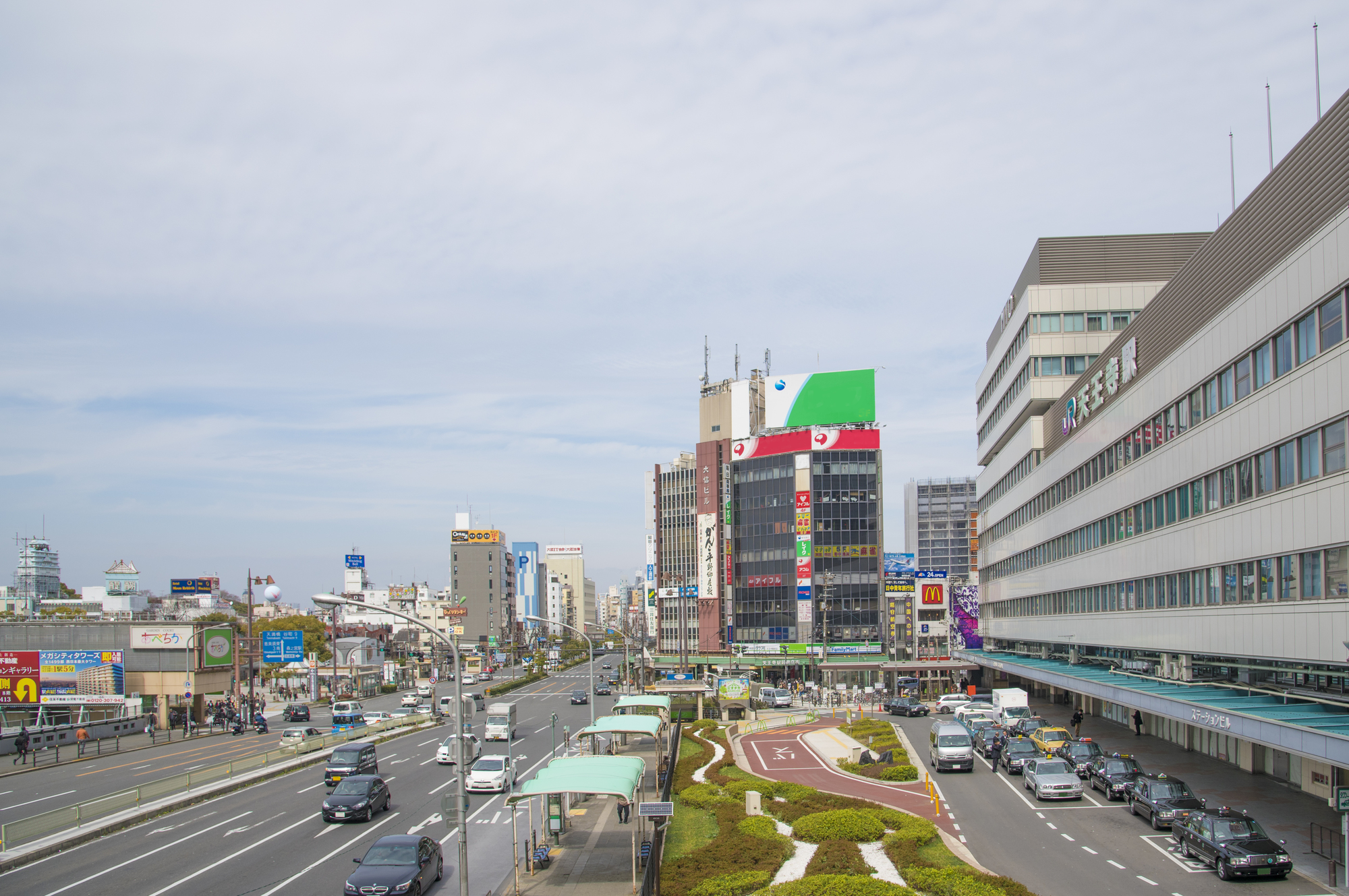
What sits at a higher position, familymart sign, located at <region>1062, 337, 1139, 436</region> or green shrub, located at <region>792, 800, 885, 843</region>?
familymart sign, located at <region>1062, 337, 1139, 436</region>

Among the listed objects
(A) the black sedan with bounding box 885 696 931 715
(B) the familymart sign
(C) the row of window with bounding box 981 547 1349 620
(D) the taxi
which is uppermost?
(B) the familymart sign

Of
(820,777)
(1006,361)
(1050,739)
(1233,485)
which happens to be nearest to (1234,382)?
(1233,485)

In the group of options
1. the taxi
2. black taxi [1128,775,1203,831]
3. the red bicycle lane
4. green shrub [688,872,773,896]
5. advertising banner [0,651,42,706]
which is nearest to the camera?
green shrub [688,872,773,896]

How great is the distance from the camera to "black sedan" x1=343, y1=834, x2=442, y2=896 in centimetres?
2267

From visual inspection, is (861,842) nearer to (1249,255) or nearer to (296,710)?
(1249,255)

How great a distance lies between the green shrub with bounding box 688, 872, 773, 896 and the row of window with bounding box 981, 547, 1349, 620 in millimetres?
18552

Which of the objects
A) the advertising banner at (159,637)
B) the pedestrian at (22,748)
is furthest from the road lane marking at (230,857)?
the advertising banner at (159,637)

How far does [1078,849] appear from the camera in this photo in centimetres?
2839

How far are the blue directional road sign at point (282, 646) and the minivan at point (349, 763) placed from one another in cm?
4842

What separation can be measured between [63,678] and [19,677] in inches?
132

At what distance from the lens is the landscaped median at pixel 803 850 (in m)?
22.9

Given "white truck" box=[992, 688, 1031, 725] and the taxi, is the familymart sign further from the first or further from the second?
the taxi

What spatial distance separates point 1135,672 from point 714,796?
25.1 meters

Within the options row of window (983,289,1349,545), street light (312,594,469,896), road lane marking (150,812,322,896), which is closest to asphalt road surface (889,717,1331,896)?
street light (312,594,469,896)
